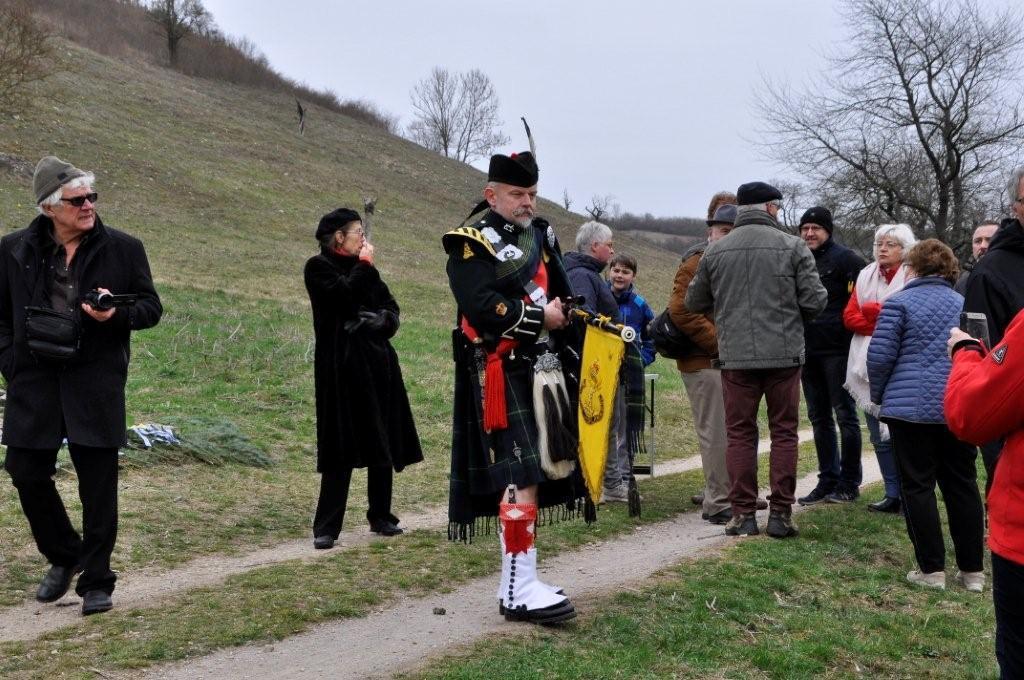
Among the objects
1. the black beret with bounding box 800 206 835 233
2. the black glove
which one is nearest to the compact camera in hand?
the black glove

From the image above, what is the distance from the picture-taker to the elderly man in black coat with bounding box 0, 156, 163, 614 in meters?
5.21

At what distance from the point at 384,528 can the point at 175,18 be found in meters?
58.1

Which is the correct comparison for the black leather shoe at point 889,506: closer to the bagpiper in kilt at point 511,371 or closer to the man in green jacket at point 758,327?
the man in green jacket at point 758,327

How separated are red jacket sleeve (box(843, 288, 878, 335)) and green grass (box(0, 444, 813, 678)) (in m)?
2.34

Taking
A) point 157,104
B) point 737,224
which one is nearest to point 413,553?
point 737,224

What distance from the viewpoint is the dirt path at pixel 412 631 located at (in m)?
4.41

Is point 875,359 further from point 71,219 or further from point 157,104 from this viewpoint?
point 157,104

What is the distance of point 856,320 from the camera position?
24.9 ft

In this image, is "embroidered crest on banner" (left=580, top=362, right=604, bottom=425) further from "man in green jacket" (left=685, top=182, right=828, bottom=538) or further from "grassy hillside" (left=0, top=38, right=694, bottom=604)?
"grassy hillside" (left=0, top=38, right=694, bottom=604)

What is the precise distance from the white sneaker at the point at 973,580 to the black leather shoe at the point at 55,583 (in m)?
5.19

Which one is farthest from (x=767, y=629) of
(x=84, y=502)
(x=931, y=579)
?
(x=84, y=502)

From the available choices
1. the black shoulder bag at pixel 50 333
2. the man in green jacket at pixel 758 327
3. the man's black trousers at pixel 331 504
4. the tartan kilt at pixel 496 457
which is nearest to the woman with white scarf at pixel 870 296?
the man in green jacket at pixel 758 327

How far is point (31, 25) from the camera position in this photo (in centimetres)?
2992

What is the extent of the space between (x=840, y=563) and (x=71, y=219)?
16.6 feet
